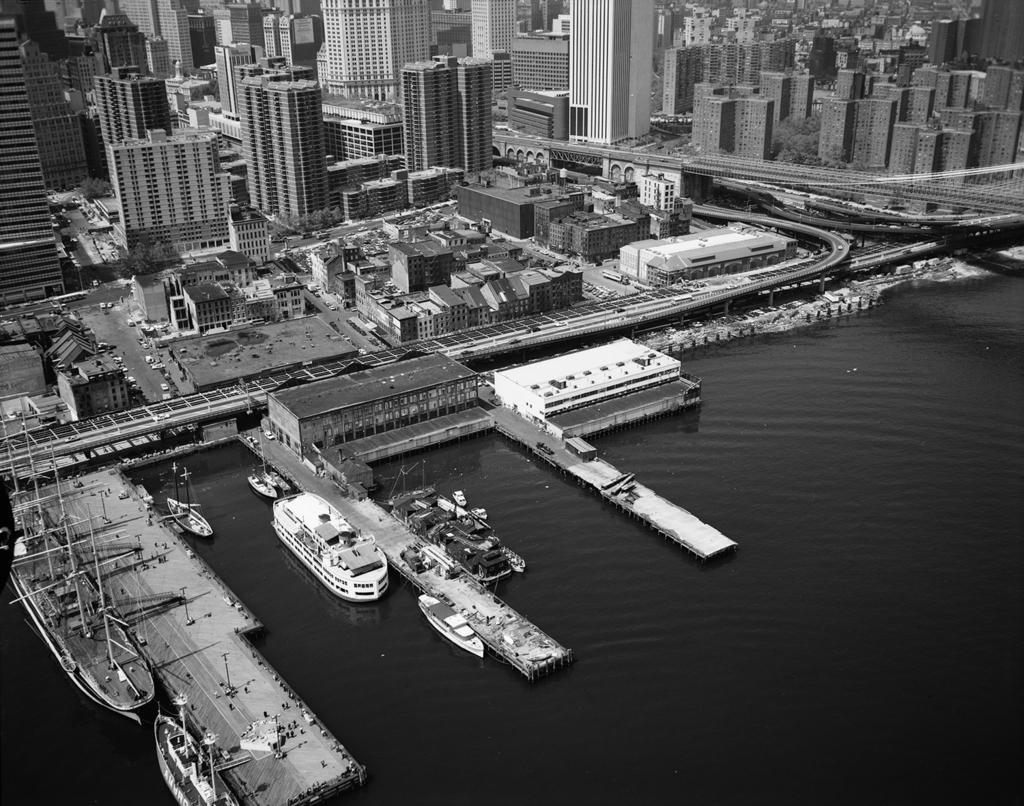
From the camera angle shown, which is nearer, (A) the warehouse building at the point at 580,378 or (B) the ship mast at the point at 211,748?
(B) the ship mast at the point at 211,748

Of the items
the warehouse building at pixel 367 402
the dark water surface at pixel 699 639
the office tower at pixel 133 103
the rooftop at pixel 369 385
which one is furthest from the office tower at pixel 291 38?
the dark water surface at pixel 699 639

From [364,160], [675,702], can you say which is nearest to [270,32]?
[364,160]

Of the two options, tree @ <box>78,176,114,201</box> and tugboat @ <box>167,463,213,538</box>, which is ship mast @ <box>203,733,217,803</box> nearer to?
tugboat @ <box>167,463,213,538</box>

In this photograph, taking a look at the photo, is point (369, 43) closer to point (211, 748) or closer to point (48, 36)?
point (48, 36)

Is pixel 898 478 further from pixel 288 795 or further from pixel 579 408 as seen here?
pixel 288 795

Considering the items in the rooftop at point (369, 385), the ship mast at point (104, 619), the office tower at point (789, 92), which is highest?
the office tower at point (789, 92)

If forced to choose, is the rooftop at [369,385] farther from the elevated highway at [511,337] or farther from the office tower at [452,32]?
the office tower at [452,32]

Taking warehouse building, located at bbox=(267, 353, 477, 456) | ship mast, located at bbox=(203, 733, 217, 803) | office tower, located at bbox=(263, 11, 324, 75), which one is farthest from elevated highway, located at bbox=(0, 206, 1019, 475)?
office tower, located at bbox=(263, 11, 324, 75)
